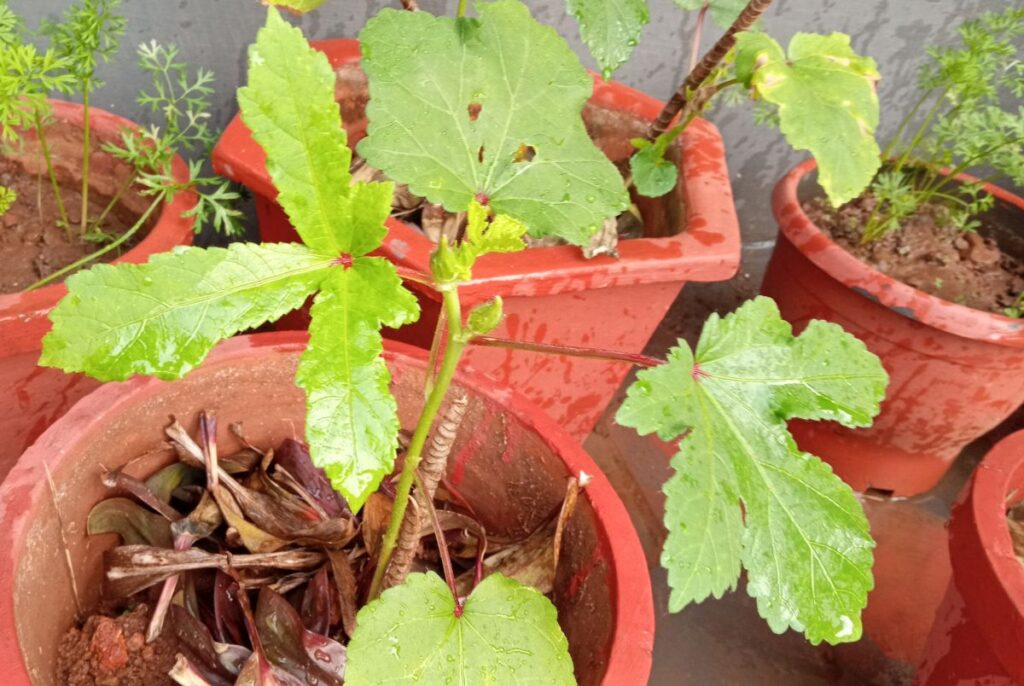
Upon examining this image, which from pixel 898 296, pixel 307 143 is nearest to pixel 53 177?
pixel 307 143

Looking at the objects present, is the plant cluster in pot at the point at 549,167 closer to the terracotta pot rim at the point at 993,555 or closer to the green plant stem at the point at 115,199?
the green plant stem at the point at 115,199

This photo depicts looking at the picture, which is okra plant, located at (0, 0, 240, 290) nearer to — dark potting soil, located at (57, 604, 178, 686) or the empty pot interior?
the empty pot interior

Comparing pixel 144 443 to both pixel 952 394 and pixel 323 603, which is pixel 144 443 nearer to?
pixel 323 603

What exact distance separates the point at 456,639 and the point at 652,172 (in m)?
0.75

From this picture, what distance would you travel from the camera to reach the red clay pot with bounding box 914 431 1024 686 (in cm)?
90

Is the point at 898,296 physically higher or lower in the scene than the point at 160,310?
lower

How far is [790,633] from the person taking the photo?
1.33 m

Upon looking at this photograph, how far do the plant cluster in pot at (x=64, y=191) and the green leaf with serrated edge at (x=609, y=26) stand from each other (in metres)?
0.47

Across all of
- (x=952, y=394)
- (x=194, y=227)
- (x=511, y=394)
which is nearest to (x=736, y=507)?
(x=511, y=394)

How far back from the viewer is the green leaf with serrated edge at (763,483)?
528 millimetres

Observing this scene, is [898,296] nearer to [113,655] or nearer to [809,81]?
[809,81]

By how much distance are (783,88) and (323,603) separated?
68cm

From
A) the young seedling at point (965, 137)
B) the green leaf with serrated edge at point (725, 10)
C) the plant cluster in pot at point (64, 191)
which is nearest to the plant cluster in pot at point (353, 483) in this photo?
the plant cluster in pot at point (64, 191)

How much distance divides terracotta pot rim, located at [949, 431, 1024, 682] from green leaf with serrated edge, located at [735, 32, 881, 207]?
452 millimetres
